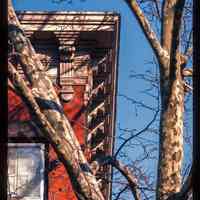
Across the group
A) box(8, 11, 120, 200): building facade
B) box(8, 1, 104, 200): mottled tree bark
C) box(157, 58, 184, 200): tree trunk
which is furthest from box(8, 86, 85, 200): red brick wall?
box(8, 1, 104, 200): mottled tree bark

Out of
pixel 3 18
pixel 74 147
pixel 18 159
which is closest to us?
pixel 3 18

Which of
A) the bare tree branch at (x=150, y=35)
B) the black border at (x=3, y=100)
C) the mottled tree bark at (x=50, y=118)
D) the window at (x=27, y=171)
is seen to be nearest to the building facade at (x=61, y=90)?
the window at (x=27, y=171)

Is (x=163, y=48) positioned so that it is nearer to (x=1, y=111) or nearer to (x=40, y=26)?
(x=40, y=26)

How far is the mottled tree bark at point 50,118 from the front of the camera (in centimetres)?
670

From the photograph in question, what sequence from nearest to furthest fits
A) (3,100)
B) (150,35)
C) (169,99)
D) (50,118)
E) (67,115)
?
(3,100)
(50,118)
(169,99)
(150,35)
(67,115)

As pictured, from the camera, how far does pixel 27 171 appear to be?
36.6 feet

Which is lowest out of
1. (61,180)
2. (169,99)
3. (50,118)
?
(61,180)

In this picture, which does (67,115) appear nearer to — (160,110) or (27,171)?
(27,171)

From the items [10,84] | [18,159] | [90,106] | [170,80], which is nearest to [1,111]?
[10,84]

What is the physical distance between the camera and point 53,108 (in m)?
6.96

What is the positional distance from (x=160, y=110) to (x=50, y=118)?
1.61 metres

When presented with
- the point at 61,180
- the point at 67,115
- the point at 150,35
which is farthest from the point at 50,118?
the point at 67,115

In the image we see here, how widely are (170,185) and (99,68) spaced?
223 inches

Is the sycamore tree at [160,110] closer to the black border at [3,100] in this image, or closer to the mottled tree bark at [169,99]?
the mottled tree bark at [169,99]
